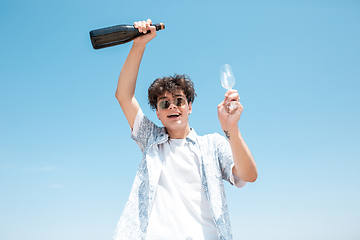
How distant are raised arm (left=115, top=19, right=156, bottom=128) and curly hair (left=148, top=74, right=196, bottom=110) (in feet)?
2.07

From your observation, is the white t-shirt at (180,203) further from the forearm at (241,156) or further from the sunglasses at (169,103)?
the sunglasses at (169,103)

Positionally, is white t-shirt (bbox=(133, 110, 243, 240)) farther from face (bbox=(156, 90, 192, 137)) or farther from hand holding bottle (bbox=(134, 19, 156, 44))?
hand holding bottle (bbox=(134, 19, 156, 44))

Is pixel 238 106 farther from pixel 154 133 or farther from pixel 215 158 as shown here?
pixel 154 133

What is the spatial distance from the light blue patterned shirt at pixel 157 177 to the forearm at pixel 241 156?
0.29 m

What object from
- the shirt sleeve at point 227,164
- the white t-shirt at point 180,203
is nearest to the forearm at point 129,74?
the white t-shirt at point 180,203

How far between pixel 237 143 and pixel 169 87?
5.96 feet

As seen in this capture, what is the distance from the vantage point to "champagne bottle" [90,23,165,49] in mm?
4938

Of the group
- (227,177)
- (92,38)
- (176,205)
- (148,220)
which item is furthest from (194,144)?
(92,38)

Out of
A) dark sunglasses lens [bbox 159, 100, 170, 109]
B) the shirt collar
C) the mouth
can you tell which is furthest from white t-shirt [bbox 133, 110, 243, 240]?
dark sunglasses lens [bbox 159, 100, 170, 109]

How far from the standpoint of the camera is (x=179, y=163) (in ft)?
14.9

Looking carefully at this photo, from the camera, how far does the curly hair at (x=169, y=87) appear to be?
5.32 meters

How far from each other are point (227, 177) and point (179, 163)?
0.77 metres

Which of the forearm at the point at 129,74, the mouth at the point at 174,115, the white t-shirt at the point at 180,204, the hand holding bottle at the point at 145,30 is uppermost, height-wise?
the hand holding bottle at the point at 145,30

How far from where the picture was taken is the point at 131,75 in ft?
15.8
